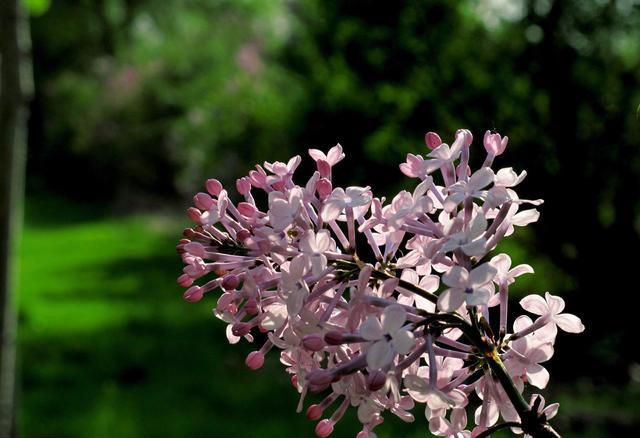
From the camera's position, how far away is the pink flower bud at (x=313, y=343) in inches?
30.0

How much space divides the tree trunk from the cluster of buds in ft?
5.88

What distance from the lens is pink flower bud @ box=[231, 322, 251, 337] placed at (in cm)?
85

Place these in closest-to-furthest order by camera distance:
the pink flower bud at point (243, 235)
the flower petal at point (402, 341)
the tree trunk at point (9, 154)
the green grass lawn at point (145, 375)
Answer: the flower petal at point (402, 341)
the pink flower bud at point (243, 235)
the tree trunk at point (9, 154)
the green grass lawn at point (145, 375)

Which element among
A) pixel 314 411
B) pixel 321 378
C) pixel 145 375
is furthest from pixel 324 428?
pixel 145 375

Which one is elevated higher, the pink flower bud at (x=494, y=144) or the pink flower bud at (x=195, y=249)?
the pink flower bud at (x=494, y=144)

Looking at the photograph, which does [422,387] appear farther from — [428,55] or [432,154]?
[428,55]

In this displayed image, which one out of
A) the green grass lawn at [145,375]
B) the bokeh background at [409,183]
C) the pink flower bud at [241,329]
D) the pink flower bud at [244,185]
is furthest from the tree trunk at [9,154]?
the pink flower bud at [241,329]

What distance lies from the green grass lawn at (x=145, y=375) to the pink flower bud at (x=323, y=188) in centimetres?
315

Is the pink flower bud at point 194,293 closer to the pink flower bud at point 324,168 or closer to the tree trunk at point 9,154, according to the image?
the pink flower bud at point 324,168

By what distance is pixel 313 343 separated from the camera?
76 cm

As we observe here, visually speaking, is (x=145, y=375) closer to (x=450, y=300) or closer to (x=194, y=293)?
(x=194, y=293)

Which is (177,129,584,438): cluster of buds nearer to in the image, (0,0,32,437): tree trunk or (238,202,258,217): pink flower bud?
(238,202,258,217): pink flower bud

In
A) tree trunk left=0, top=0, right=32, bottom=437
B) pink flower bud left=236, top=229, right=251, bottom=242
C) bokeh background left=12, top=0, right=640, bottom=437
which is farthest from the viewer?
bokeh background left=12, top=0, right=640, bottom=437

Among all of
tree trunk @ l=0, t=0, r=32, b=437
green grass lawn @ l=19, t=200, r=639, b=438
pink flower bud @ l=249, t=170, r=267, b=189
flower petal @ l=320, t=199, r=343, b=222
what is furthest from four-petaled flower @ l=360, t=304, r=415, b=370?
green grass lawn @ l=19, t=200, r=639, b=438
